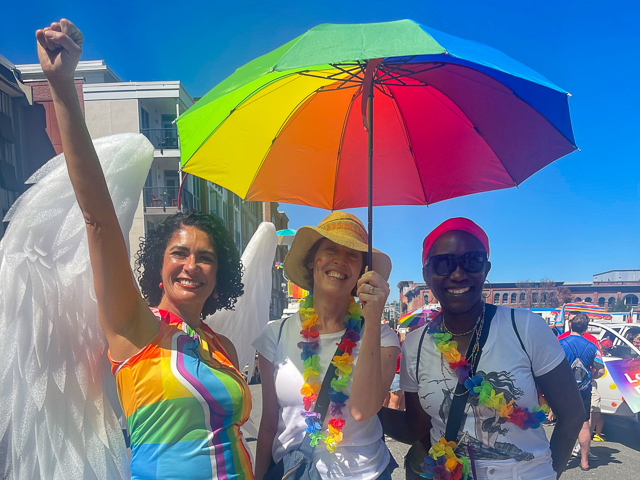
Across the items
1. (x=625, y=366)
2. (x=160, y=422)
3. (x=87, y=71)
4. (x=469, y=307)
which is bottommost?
(x=625, y=366)

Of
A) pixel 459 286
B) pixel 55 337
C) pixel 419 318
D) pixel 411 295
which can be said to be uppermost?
pixel 411 295

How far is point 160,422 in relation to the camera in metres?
1.62

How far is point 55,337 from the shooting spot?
1691mm

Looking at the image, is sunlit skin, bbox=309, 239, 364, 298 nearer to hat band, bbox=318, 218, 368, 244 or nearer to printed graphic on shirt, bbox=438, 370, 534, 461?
hat band, bbox=318, 218, 368, 244

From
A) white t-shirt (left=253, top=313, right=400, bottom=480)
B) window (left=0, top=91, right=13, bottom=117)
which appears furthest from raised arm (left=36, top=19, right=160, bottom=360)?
window (left=0, top=91, right=13, bottom=117)

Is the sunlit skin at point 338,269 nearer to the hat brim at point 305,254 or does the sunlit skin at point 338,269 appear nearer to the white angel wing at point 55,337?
the hat brim at point 305,254

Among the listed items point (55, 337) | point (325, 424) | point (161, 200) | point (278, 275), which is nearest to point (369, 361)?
point (325, 424)

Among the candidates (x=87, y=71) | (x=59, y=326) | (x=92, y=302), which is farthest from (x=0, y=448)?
(x=87, y=71)

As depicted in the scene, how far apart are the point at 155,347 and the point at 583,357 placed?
5.62 meters

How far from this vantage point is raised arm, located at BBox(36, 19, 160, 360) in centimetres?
131

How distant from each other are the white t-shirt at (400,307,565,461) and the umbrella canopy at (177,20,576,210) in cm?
102

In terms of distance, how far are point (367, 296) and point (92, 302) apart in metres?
1.09

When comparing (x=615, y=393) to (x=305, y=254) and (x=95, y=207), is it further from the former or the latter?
(x=95, y=207)

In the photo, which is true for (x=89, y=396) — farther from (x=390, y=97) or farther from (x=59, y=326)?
(x=390, y=97)
